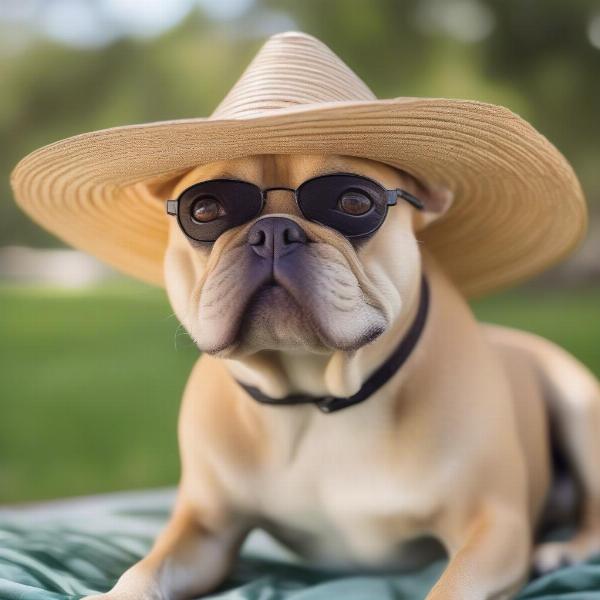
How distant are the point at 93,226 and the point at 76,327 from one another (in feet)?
8.27

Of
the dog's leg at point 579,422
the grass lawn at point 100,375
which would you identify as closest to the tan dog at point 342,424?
the dog's leg at point 579,422

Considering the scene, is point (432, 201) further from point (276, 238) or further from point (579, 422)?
point (579, 422)

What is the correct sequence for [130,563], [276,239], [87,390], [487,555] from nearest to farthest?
[276,239] < [487,555] < [130,563] < [87,390]

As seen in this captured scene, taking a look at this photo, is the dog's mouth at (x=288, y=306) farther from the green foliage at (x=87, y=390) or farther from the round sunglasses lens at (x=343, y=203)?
the green foliage at (x=87, y=390)

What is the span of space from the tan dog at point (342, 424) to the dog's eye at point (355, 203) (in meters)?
Result: 0.04

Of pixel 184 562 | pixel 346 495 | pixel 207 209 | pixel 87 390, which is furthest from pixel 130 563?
pixel 87 390

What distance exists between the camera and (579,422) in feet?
5.49

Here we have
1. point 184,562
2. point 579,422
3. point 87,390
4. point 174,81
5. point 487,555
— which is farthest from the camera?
point 174,81

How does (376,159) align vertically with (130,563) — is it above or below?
above

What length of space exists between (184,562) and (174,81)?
125 inches

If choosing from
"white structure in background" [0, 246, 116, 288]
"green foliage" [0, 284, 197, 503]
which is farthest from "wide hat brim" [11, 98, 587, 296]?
"white structure in background" [0, 246, 116, 288]

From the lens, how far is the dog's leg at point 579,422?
164 cm

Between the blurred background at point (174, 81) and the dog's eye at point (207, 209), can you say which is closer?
the dog's eye at point (207, 209)

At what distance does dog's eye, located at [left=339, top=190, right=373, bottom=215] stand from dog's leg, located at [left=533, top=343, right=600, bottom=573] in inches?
26.4
